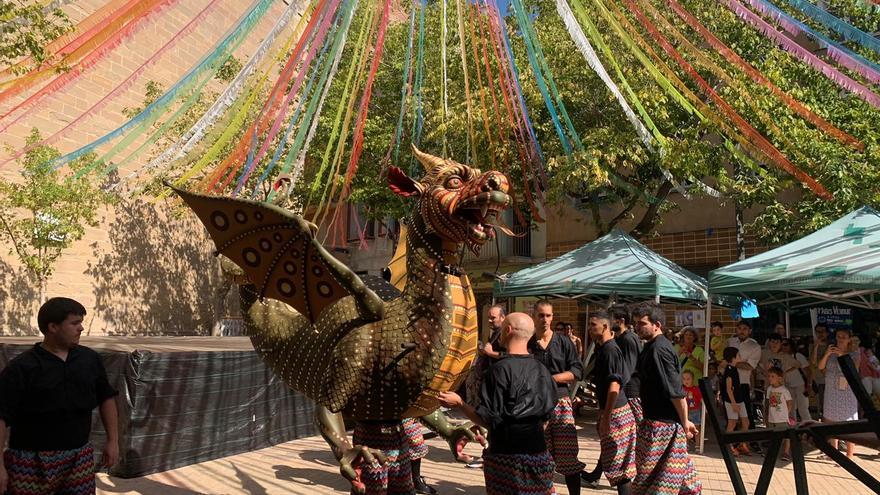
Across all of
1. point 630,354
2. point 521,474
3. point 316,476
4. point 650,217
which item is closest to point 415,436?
point 521,474

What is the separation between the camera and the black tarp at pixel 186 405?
19.5ft

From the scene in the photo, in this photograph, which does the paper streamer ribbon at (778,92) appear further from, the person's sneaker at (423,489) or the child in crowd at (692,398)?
the child in crowd at (692,398)

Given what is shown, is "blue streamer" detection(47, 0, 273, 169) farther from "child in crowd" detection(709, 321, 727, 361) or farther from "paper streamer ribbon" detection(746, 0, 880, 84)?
"child in crowd" detection(709, 321, 727, 361)

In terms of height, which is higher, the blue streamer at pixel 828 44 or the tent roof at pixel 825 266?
the blue streamer at pixel 828 44

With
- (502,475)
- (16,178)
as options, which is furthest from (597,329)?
(16,178)

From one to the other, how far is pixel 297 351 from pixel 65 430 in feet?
3.65

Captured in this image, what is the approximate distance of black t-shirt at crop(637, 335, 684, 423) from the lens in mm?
4324

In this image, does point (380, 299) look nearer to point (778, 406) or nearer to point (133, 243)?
point (778, 406)

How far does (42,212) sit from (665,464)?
40.1 feet

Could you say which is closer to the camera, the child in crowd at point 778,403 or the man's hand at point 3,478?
the man's hand at point 3,478

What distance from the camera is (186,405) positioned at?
6465 mm

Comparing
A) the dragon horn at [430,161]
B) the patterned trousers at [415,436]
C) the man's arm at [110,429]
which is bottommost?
the patterned trousers at [415,436]

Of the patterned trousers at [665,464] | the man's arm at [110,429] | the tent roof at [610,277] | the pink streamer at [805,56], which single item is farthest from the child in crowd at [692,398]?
the man's arm at [110,429]

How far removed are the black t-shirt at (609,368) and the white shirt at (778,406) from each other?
3.36 metres
